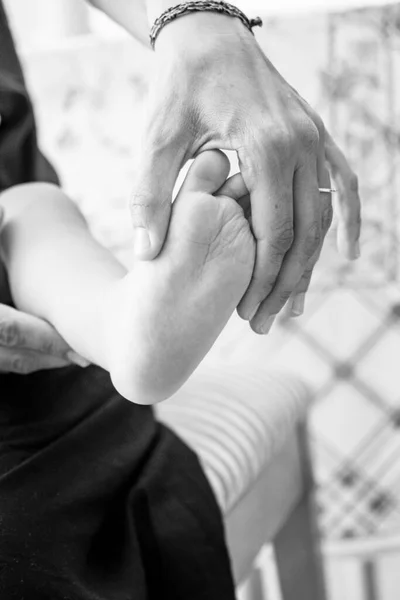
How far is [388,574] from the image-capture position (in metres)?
1.53

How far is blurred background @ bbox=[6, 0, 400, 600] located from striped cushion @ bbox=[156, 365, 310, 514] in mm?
438

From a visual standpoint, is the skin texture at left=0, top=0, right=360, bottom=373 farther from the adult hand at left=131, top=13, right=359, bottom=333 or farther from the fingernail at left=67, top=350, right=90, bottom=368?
the fingernail at left=67, top=350, right=90, bottom=368

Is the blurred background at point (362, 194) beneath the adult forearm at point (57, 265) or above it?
beneath

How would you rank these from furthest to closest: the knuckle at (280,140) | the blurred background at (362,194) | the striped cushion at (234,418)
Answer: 1. the blurred background at (362,194)
2. the striped cushion at (234,418)
3. the knuckle at (280,140)

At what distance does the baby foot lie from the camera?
1.64ft

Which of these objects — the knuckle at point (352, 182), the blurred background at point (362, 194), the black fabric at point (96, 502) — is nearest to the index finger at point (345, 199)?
the knuckle at point (352, 182)

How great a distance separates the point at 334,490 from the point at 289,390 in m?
0.60

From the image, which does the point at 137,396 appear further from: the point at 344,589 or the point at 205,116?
the point at 344,589

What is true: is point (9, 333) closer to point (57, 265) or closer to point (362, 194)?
point (57, 265)

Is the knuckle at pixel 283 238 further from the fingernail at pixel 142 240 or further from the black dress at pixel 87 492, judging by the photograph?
the black dress at pixel 87 492

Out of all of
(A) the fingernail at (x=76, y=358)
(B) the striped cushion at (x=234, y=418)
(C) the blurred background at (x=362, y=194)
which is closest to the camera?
(A) the fingernail at (x=76, y=358)

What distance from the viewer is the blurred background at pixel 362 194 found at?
1.39m

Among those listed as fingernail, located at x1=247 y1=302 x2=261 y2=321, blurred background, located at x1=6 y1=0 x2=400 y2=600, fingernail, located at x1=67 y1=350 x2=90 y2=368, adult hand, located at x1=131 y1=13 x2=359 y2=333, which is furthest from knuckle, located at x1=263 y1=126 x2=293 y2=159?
blurred background, located at x1=6 y1=0 x2=400 y2=600

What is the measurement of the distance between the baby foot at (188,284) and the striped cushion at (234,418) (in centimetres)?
27
